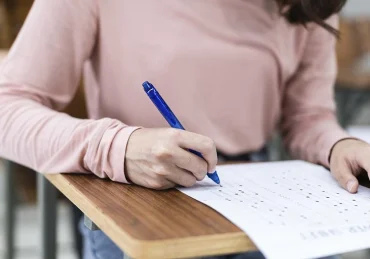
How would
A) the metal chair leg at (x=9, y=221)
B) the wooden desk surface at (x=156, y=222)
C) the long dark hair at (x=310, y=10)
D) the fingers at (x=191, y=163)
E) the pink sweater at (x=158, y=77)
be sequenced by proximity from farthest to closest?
1. the metal chair leg at (x=9, y=221)
2. the long dark hair at (x=310, y=10)
3. the pink sweater at (x=158, y=77)
4. the fingers at (x=191, y=163)
5. the wooden desk surface at (x=156, y=222)

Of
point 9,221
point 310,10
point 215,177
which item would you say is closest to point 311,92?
point 310,10

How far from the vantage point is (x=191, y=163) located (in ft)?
2.25

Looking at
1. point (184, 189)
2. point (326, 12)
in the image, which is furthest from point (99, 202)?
point (326, 12)

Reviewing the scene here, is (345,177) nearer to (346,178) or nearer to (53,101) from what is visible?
(346,178)

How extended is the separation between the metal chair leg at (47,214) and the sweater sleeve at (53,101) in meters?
0.18

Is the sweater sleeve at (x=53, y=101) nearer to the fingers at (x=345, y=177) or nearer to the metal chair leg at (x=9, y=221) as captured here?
the fingers at (x=345, y=177)

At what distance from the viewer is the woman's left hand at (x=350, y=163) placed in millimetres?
774

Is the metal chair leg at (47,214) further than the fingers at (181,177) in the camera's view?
Yes

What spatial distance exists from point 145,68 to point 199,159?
11.6 inches

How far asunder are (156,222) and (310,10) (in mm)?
525

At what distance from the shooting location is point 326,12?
3.21 ft

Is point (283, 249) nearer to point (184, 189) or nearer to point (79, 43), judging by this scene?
point (184, 189)

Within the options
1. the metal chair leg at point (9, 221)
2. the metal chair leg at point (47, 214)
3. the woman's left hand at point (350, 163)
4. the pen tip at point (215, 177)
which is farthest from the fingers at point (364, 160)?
the metal chair leg at point (9, 221)

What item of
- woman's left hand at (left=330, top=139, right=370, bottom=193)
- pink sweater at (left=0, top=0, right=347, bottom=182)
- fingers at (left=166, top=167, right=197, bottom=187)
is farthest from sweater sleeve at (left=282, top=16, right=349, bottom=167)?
fingers at (left=166, top=167, right=197, bottom=187)
